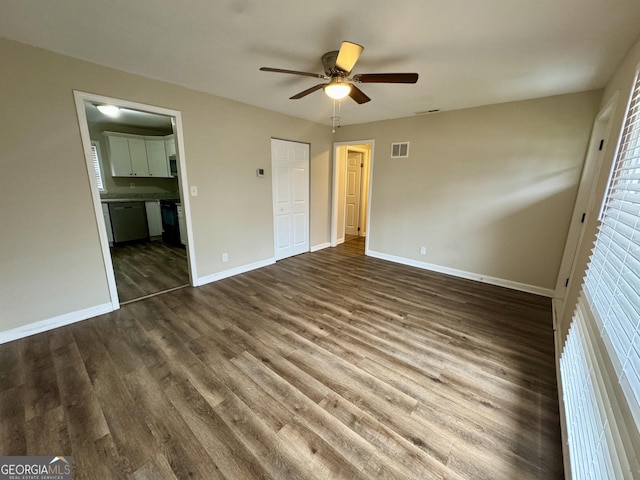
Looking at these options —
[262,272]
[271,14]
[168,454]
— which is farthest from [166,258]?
[271,14]

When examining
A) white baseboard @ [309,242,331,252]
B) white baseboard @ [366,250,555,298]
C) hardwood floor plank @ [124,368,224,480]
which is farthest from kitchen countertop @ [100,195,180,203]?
white baseboard @ [366,250,555,298]

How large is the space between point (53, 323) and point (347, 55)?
11.7 ft

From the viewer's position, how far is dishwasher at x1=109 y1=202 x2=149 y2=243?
5.04 meters

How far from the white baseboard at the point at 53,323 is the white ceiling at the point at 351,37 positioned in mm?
2416

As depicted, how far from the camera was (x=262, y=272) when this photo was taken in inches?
158

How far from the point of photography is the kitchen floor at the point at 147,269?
331cm

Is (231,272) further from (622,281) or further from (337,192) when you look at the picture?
(622,281)

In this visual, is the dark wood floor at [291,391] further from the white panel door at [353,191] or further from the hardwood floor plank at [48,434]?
the white panel door at [353,191]

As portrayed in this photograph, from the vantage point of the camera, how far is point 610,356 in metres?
1.01

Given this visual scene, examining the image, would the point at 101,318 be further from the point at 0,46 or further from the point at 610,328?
the point at 610,328

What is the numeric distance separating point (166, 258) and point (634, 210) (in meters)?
5.36

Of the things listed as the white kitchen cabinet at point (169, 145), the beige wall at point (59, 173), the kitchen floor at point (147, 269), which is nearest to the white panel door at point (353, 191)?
the beige wall at point (59, 173)

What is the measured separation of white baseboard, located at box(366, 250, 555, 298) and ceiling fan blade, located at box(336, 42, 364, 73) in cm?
325

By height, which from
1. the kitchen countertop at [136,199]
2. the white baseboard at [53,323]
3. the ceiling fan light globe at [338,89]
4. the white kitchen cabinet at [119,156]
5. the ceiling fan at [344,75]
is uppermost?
the ceiling fan at [344,75]
